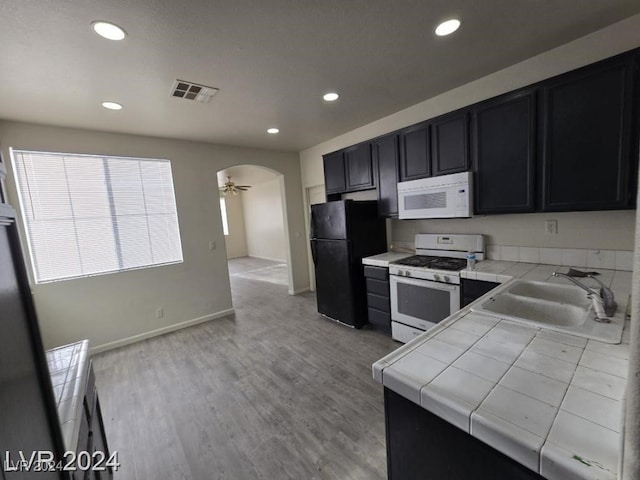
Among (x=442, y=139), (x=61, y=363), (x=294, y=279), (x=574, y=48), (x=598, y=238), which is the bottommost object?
(x=294, y=279)

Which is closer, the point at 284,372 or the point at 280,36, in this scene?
the point at 280,36

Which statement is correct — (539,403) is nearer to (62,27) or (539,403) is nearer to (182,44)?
(182,44)

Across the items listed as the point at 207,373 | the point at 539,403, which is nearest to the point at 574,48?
the point at 539,403

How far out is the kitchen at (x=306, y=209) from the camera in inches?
81.5

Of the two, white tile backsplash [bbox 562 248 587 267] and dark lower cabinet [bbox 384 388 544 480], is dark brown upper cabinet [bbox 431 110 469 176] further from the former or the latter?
dark lower cabinet [bbox 384 388 544 480]

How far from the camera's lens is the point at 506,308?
1.60 meters

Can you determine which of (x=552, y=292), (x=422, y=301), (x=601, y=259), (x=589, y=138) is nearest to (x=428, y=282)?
(x=422, y=301)

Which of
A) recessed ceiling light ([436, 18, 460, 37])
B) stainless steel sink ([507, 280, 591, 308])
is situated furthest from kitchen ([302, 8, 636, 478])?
recessed ceiling light ([436, 18, 460, 37])

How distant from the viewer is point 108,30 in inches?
62.7

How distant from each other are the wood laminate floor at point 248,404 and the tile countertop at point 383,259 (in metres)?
0.87

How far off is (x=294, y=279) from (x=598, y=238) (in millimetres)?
4094

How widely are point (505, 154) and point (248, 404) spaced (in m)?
2.99

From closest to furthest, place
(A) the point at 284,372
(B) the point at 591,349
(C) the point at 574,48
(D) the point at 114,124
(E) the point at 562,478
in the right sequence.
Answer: (E) the point at 562,478, (B) the point at 591,349, (C) the point at 574,48, (A) the point at 284,372, (D) the point at 114,124

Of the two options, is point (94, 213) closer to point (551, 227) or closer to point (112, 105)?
point (112, 105)
